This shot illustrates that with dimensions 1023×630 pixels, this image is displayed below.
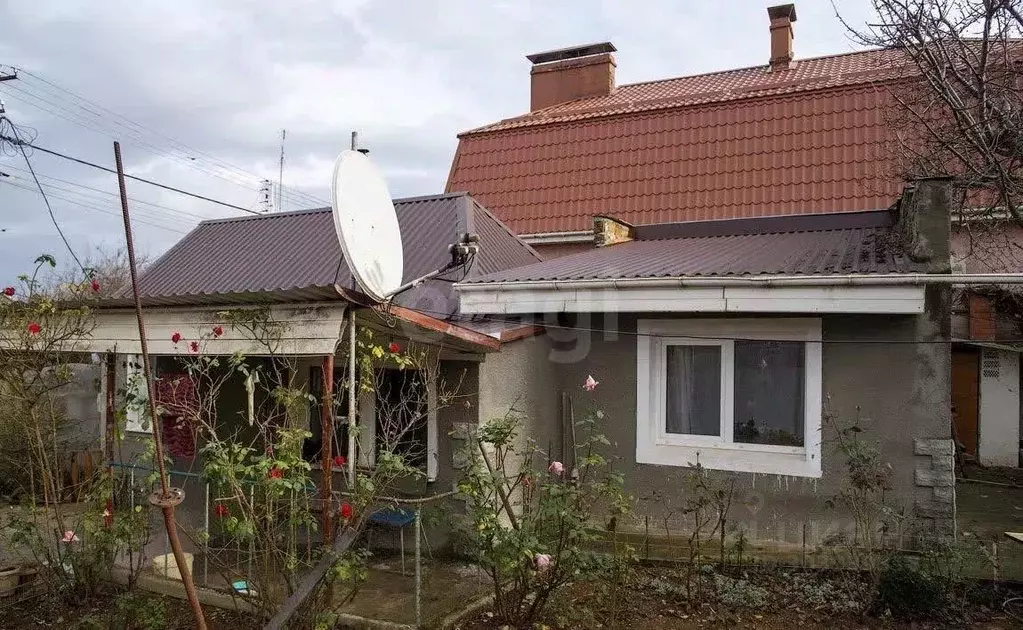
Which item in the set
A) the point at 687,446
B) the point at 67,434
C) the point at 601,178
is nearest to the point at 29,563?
the point at 687,446

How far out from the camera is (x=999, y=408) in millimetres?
12617

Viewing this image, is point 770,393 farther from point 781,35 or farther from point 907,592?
point 781,35

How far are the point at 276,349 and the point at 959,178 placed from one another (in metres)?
7.01

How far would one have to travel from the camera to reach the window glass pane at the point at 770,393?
22.2 ft

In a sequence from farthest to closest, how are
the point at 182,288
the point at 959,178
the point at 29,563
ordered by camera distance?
1. the point at 182,288
2. the point at 959,178
3. the point at 29,563

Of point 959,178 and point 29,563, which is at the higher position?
point 959,178

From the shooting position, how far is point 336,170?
4.81m

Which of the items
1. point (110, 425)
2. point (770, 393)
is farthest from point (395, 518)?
point (770, 393)

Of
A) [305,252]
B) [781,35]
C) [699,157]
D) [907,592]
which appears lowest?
[907,592]

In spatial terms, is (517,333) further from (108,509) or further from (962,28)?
(962,28)

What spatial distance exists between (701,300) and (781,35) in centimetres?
1248

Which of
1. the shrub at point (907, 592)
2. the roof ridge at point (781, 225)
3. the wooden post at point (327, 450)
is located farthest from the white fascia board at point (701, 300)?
the roof ridge at point (781, 225)

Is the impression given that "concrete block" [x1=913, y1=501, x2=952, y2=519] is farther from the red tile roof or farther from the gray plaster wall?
the red tile roof

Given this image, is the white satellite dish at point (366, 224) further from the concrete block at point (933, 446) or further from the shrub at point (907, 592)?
the concrete block at point (933, 446)
